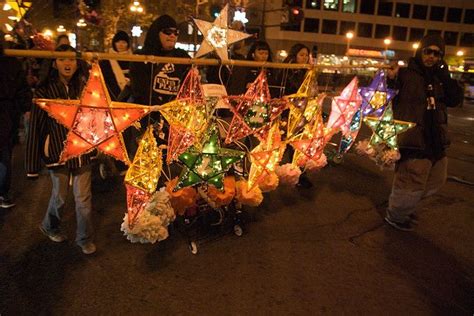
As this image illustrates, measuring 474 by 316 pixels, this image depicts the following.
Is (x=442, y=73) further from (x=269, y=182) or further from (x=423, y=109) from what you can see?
(x=269, y=182)

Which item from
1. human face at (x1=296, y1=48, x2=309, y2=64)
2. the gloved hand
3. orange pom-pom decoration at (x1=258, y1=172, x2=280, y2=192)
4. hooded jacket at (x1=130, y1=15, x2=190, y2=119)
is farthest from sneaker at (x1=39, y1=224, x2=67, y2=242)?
the gloved hand

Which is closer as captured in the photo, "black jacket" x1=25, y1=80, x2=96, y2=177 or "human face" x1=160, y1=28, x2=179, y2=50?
"black jacket" x1=25, y1=80, x2=96, y2=177

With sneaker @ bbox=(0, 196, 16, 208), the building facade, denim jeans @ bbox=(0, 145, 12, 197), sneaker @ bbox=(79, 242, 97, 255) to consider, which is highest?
the building facade

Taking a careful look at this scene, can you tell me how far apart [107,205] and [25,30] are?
3682mm

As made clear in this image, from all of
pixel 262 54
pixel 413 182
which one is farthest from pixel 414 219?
pixel 262 54

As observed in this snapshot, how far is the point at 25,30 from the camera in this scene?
673 cm

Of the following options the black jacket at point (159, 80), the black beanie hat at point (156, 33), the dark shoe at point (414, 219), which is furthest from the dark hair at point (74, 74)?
the dark shoe at point (414, 219)

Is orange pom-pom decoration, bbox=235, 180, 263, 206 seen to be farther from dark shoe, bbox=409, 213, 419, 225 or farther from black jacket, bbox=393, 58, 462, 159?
dark shoe, bbox=409, 213, 419, 225

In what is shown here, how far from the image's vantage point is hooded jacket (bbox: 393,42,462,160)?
15.2 ft

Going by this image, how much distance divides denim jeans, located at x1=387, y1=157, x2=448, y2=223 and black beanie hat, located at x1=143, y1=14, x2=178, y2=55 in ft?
10.5

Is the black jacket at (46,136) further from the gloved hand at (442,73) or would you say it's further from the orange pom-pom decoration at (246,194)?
the gloved hand at (442,73)

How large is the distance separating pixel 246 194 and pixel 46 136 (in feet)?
6.62

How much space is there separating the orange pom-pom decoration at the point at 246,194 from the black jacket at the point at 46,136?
1623mm

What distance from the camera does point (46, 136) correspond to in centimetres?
355
